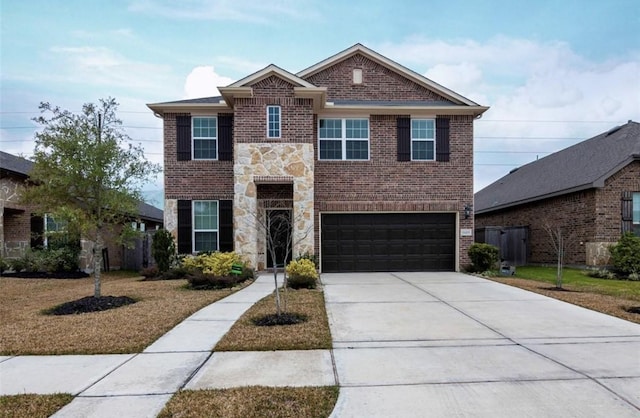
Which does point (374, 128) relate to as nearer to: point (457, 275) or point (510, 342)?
point (457, 275)

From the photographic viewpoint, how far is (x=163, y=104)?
49.0ft

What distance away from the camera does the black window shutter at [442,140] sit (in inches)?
619

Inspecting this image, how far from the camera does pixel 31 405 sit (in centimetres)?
390

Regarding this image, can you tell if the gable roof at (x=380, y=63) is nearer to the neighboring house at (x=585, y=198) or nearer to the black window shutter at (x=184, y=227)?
the neighboring house at (x=585, y=198)

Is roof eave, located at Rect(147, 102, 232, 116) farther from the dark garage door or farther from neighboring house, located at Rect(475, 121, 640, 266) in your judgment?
neighboring house, located at Rect(475, 121, 640, 266)

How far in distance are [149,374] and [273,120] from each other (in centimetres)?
1068

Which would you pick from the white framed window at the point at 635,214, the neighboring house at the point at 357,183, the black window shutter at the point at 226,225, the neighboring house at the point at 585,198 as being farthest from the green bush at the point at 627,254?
the black window shutter at the point at 226,225

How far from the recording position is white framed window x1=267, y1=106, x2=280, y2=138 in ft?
46.6

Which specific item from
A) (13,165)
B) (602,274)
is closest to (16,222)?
(13,165)

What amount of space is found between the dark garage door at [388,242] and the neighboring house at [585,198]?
512 centimetres

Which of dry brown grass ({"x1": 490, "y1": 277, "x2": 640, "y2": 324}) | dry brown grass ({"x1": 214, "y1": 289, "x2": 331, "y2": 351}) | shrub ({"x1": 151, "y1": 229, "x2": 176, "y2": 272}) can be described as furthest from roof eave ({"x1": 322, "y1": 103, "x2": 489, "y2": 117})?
dry brown grass ({"x1": 214, "y1": 289, "x2": 331, "y2": 351})

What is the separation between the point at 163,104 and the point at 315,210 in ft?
21.6

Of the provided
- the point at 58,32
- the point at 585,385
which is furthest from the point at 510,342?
the point at 58,32

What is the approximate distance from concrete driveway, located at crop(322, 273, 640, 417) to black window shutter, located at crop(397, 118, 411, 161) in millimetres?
7289
